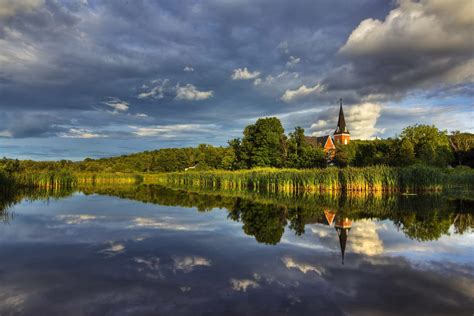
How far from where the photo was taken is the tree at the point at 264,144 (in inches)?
1911

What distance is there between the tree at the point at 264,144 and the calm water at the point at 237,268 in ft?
121

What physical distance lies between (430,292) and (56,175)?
3645cm

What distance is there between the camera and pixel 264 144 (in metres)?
49.7

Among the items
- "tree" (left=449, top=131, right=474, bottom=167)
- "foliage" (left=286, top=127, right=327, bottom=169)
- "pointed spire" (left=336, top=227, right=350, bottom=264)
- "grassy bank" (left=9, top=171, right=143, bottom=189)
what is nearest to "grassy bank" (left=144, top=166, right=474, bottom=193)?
"foliage" (left=286, top=127, right=327, bottom=169)

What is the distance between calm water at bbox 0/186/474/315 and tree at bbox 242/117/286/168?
36.9 m

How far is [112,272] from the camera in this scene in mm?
5727

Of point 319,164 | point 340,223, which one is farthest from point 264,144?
point 340,223

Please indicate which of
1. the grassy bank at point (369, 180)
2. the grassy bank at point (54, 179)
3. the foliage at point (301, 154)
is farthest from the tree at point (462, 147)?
the grassy bank at point (54, 179)

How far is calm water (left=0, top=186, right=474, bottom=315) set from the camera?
4.26 meters

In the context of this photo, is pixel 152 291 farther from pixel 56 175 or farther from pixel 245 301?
pixel 56 175

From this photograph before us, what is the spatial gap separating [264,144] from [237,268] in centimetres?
4410

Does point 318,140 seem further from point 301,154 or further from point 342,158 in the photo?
point 301,154

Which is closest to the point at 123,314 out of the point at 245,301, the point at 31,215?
the point at 245,301

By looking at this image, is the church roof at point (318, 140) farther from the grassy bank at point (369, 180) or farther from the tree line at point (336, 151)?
the grassy bank at point (369, 180)
